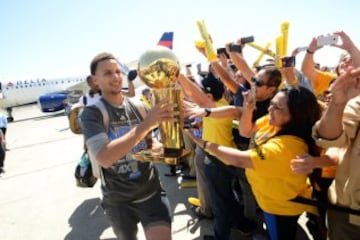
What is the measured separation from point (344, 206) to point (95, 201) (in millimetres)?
4238

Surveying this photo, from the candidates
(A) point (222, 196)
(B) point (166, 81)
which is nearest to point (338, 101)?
(B) point (166, 81)

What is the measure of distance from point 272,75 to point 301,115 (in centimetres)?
69

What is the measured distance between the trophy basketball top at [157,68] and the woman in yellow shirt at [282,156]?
55 centimetres

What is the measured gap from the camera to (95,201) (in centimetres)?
534

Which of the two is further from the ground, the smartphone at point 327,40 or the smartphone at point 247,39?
the smartphone at point 247,39

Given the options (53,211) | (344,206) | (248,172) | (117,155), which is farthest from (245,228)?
(53,211)

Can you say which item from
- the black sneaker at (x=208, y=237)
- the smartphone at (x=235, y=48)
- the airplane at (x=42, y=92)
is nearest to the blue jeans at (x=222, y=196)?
the black sneaker at (x=208, y=237)

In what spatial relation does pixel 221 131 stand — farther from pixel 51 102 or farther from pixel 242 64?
pixel 51 102

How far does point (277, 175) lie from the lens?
2.04 metres

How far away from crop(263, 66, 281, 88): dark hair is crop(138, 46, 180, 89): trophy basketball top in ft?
3.92

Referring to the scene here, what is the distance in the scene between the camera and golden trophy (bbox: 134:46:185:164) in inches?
67.6

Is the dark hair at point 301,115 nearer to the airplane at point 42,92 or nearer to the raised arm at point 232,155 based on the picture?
the raised arm at point 232,155

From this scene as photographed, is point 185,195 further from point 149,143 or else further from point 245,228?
point 149,143

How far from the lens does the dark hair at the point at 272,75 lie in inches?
106
